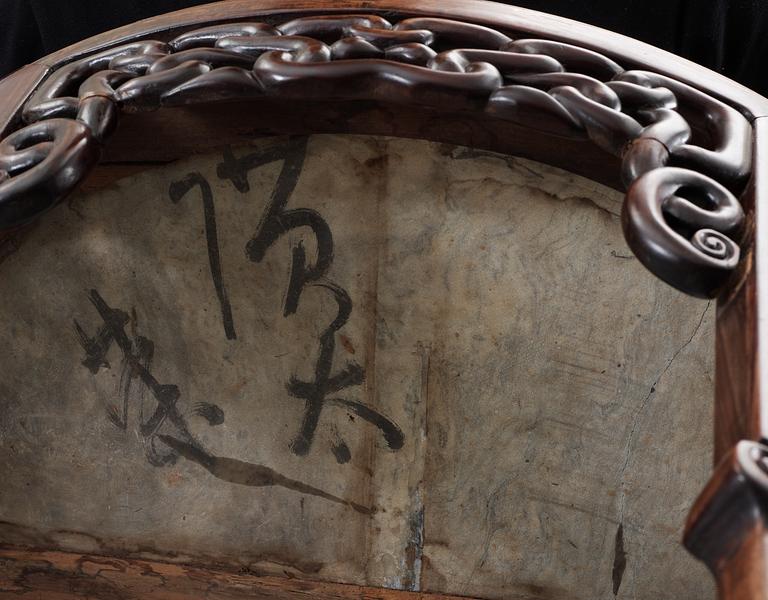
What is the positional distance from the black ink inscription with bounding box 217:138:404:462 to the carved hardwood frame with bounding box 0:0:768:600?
50 millimetres

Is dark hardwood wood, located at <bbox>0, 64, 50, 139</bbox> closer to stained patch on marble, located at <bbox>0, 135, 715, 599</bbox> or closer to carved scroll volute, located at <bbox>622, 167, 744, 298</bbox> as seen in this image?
stained patch on marble, located at <bbox>0, 135, 715, 599</bbox>

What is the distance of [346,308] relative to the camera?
103 centimetres

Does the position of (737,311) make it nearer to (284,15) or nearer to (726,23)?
(284,15)

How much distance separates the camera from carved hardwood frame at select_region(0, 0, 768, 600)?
57 centimetres

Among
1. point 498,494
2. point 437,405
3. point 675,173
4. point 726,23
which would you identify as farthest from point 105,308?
point 726,23

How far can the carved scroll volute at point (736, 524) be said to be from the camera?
1.43ft

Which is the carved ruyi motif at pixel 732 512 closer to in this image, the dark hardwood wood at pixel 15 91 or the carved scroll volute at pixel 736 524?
the carved scroll volute at pixel 736 524

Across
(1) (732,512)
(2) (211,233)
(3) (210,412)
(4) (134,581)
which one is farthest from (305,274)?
(1) (732,512)

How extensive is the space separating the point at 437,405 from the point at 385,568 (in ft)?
0.75

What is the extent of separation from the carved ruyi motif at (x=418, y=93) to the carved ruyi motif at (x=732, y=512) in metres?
0.18

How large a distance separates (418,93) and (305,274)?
34 centimetres

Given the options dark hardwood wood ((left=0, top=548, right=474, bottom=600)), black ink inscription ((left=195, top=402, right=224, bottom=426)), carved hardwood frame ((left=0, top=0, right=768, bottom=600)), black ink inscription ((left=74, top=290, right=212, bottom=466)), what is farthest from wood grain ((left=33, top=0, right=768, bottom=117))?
dark hardwood wood ((left=0, top=548, right=474, bottom=600))

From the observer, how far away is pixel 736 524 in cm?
45

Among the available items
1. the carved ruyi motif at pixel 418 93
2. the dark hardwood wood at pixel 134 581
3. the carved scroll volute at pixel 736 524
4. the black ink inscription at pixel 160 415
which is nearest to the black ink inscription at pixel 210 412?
the black ink inscription at pixel 160 415
